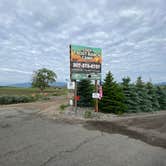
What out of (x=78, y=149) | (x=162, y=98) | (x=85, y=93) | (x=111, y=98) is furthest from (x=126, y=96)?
(x=78, y=149)

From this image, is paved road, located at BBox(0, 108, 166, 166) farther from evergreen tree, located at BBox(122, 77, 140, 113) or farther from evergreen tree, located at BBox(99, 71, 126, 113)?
evergreen tree, located at BBox(122, 77, 140, 113)

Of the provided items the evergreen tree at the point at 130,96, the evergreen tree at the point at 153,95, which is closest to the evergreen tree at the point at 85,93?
the evergreen tree at the point at 130,96

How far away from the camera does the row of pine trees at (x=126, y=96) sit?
10625 mm

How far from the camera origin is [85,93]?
12828 mm

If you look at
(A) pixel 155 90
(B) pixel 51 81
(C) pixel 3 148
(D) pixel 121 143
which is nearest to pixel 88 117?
(D) pixel 121 143

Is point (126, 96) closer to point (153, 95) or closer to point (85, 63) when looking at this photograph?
point (153, 95)

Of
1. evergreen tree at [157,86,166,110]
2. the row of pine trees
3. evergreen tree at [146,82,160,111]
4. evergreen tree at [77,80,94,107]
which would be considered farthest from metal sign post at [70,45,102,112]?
evergreen tree at [157,86,166,110]

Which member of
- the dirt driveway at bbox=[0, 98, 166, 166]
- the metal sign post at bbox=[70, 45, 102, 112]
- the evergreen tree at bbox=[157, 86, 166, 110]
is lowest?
the dirt driveway at bbox=[0, 98, 166, 166]

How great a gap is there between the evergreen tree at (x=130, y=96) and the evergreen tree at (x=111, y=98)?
70 cm

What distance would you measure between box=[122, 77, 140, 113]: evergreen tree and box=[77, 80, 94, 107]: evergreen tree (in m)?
2.91

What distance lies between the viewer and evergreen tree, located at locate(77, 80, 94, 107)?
12.8 m

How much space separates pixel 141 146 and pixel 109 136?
1215mm

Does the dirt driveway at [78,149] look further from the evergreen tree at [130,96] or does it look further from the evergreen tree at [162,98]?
the evergreen tree at [162,98]

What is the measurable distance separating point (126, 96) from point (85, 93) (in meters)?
3.48
